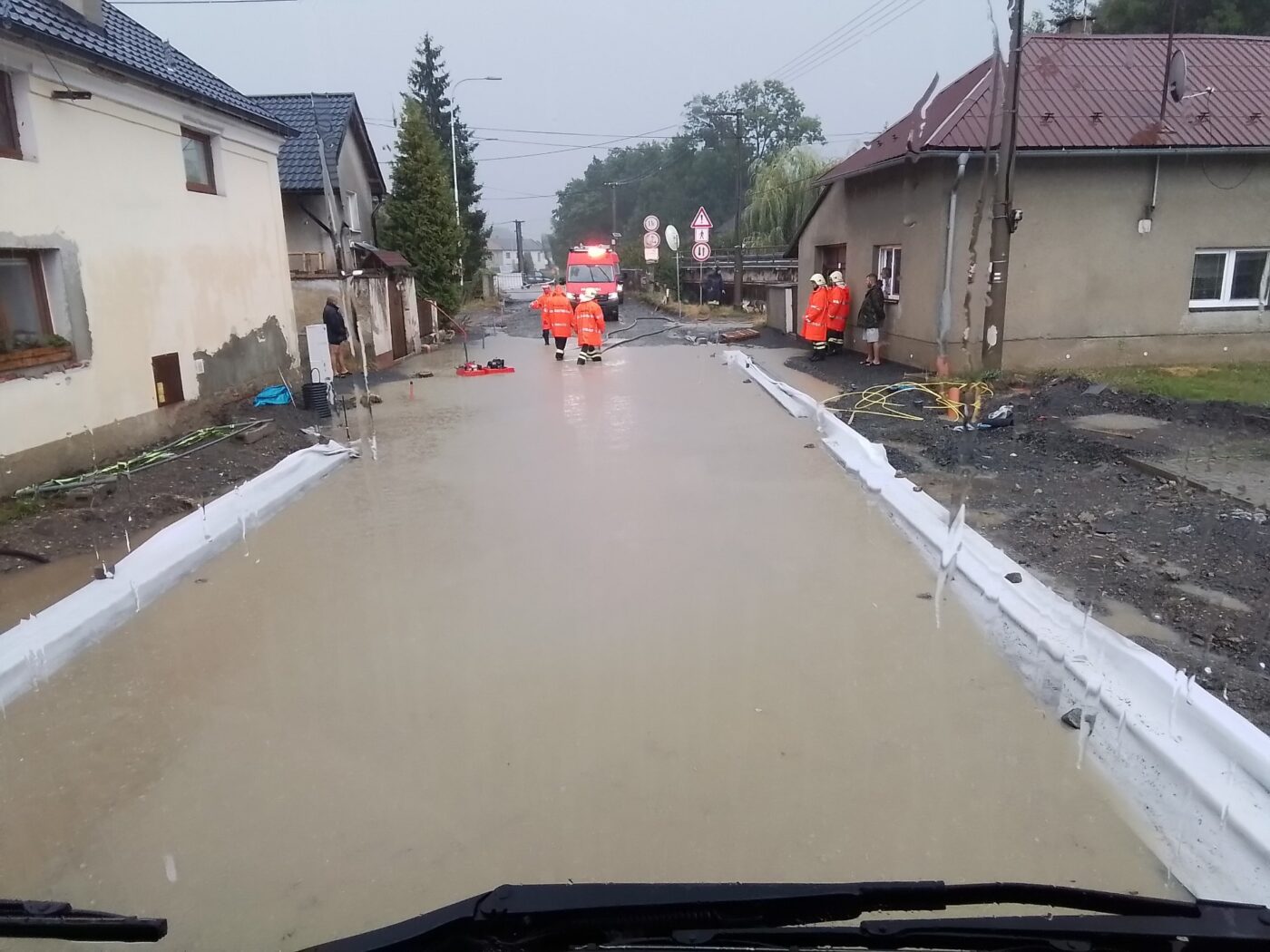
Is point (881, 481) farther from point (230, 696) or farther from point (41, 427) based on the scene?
point (41, 427)

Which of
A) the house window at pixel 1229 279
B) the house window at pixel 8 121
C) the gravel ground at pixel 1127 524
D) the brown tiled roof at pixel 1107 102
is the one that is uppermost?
the brown tiled roof at pixel 1107 102

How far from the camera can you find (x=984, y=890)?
1.88 m

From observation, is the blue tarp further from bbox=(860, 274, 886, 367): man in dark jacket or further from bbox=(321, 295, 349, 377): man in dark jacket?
bbox=(860, 274, 886, 367): man in dark jacket

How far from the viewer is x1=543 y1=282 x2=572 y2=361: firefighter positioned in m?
18.6

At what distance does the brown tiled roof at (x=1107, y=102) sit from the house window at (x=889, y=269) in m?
1.48

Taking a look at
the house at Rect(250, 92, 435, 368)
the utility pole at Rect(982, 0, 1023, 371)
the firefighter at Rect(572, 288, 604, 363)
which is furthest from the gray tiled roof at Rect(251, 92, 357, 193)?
the utility pole at Rect(982, 0, 1023, 371)

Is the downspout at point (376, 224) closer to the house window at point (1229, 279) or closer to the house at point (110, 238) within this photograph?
the house at point (110, 238)

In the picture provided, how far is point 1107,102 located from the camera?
1340cm

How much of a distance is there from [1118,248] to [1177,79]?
7.95 feet

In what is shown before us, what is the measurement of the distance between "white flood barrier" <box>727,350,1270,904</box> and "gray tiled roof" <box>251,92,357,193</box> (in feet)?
58.8

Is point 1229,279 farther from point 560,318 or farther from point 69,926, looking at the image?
point 69,926

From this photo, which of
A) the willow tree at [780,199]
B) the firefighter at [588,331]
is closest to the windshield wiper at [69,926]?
the firefighter at [588,331]

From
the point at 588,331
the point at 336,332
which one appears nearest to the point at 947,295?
the point at 588,331

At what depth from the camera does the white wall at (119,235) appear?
323 inches
